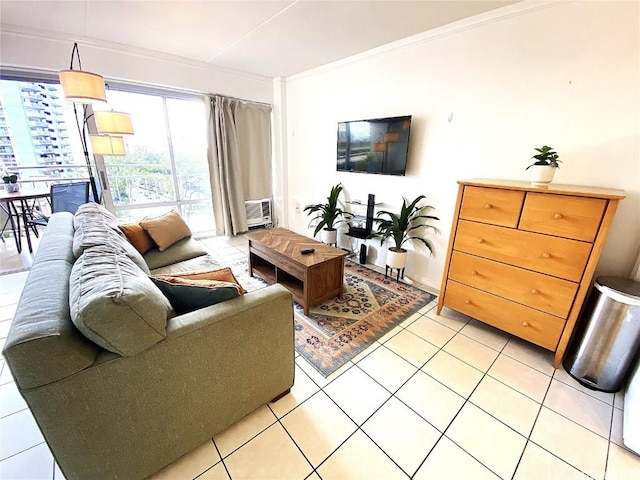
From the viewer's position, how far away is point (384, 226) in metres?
2.83

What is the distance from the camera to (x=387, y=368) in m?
1.76

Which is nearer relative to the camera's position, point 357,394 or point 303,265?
point 357,394

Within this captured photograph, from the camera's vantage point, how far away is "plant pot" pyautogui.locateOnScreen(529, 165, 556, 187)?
1704mm

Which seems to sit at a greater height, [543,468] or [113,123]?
[113,123]

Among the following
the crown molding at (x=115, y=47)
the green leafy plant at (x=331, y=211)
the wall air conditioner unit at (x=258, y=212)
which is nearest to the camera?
the crown molding at (x=115, y=47)

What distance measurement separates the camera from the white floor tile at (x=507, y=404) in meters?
1.43

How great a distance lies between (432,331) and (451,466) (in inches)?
39.4

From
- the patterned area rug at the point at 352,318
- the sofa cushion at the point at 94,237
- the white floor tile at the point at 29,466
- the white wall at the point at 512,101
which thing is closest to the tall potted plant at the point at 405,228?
the white wall at the point at 512,101

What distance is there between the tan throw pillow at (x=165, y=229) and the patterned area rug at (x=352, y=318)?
76cm

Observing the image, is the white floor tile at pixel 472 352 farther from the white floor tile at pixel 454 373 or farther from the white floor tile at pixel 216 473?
the white floor tile at pixel 216 473

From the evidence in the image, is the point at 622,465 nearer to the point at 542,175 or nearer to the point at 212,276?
the point at 542,175

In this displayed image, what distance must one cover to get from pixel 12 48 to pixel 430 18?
12.7 ft

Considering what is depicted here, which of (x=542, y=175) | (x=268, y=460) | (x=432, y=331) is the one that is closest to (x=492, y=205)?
(x=542, y=175)

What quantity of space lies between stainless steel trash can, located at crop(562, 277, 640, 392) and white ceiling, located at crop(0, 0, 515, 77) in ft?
6.87
